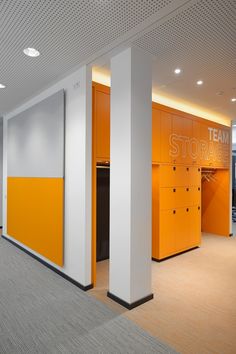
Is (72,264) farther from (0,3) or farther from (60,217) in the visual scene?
(0,3)

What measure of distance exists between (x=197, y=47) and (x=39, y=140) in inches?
111

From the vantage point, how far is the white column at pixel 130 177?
2.73 m

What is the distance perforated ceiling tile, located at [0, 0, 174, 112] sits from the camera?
2.10 meters

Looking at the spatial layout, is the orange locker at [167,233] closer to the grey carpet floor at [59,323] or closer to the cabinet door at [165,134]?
the cabinet door at [165,134]

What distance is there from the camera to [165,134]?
14.3 ft

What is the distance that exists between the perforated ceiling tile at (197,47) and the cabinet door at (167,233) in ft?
7.29

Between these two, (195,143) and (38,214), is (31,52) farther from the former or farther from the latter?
(195,143)

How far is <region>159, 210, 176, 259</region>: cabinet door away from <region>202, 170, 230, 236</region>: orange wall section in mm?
2422

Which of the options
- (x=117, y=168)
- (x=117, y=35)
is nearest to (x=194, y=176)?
(x=117, y=168)

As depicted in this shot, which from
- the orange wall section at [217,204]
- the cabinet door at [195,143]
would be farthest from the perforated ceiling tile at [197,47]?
the orange wall section at [217,204]

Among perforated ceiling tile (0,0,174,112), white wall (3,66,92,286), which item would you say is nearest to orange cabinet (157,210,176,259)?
white wall (3,66,92,286)

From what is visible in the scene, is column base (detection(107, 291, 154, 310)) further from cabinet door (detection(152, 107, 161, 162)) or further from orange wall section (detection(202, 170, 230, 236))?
orange wall section (detection(202, 170, 230, 236))

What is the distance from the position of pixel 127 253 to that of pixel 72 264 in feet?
3.48

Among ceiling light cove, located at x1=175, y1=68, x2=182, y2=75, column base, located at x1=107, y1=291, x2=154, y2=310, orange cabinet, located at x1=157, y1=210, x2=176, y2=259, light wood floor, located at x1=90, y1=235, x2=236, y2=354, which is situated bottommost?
light wood floor, located at x1=90, y1=235, x2=236, y2=354
